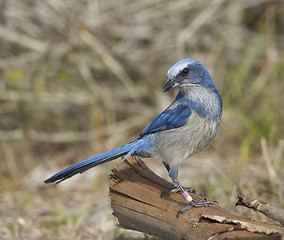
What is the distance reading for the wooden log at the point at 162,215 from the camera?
215 centimetres

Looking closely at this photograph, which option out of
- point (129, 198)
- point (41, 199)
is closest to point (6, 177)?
point (41, 199)

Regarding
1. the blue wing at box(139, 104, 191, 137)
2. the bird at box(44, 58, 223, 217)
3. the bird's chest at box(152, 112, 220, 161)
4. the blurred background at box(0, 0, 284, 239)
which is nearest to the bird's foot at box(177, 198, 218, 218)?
the bird at box(44, 58, 223, 217)

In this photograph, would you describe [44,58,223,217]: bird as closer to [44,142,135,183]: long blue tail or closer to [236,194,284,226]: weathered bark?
[44,142,135,183]: long blue tail

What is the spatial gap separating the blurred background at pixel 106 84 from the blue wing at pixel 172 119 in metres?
1.34

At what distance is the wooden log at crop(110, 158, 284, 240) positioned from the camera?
2148 millimetres

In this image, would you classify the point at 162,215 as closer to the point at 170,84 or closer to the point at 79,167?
the point at 79,167

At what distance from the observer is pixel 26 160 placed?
569 centimetres

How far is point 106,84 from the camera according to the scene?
6098 mm

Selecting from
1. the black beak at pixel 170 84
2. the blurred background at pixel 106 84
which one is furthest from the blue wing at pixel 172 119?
the blurred background at pixel 106 84

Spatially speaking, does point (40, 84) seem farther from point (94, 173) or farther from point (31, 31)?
point (94, 173)

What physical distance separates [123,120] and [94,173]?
3.72 ft

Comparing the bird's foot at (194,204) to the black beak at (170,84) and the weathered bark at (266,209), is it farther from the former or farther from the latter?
the black beak at (170,84)

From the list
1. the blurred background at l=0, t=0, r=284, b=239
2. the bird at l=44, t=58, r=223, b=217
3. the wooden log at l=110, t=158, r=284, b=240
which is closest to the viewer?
the wooden log at l=110, t=158, r=284, b=240

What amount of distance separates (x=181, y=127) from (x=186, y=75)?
345 mm
